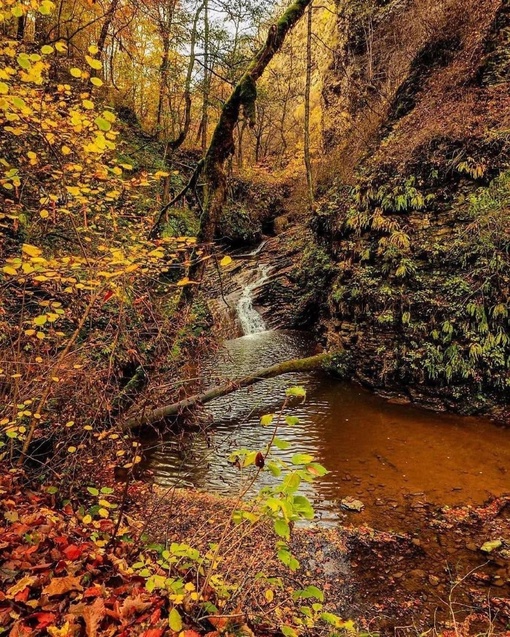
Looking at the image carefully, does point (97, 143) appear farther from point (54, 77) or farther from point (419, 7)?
point (419, 7)

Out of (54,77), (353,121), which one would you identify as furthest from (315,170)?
(54,77)

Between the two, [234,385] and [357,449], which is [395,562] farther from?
[234,385]

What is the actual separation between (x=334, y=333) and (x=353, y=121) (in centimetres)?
885

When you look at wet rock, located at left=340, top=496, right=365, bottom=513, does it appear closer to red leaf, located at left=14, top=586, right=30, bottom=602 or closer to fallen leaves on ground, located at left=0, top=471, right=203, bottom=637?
fallen leaves on ground, located at left=0, top=471, right=203, bottom=637

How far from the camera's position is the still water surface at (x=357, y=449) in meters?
5.59

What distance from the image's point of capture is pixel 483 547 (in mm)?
4422

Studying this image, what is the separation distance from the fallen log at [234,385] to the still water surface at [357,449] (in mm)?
369

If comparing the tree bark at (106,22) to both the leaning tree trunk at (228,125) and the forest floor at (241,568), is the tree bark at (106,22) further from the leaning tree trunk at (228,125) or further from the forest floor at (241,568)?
the forest floor at (241,568)

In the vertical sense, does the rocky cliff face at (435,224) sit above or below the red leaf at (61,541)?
above

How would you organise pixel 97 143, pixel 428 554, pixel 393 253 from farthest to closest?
pixel 393 253 → pixel 428 554 → pixel 97 143

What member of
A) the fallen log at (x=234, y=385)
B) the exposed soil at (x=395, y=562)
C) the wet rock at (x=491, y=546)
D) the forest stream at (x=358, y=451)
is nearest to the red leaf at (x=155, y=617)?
the exposed soil at (x=395, y=562)

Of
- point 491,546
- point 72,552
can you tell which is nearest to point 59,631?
point 72,552

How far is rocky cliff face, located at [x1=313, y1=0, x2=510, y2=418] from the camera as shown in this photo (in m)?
8.10

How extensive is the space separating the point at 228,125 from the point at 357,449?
5791mm
